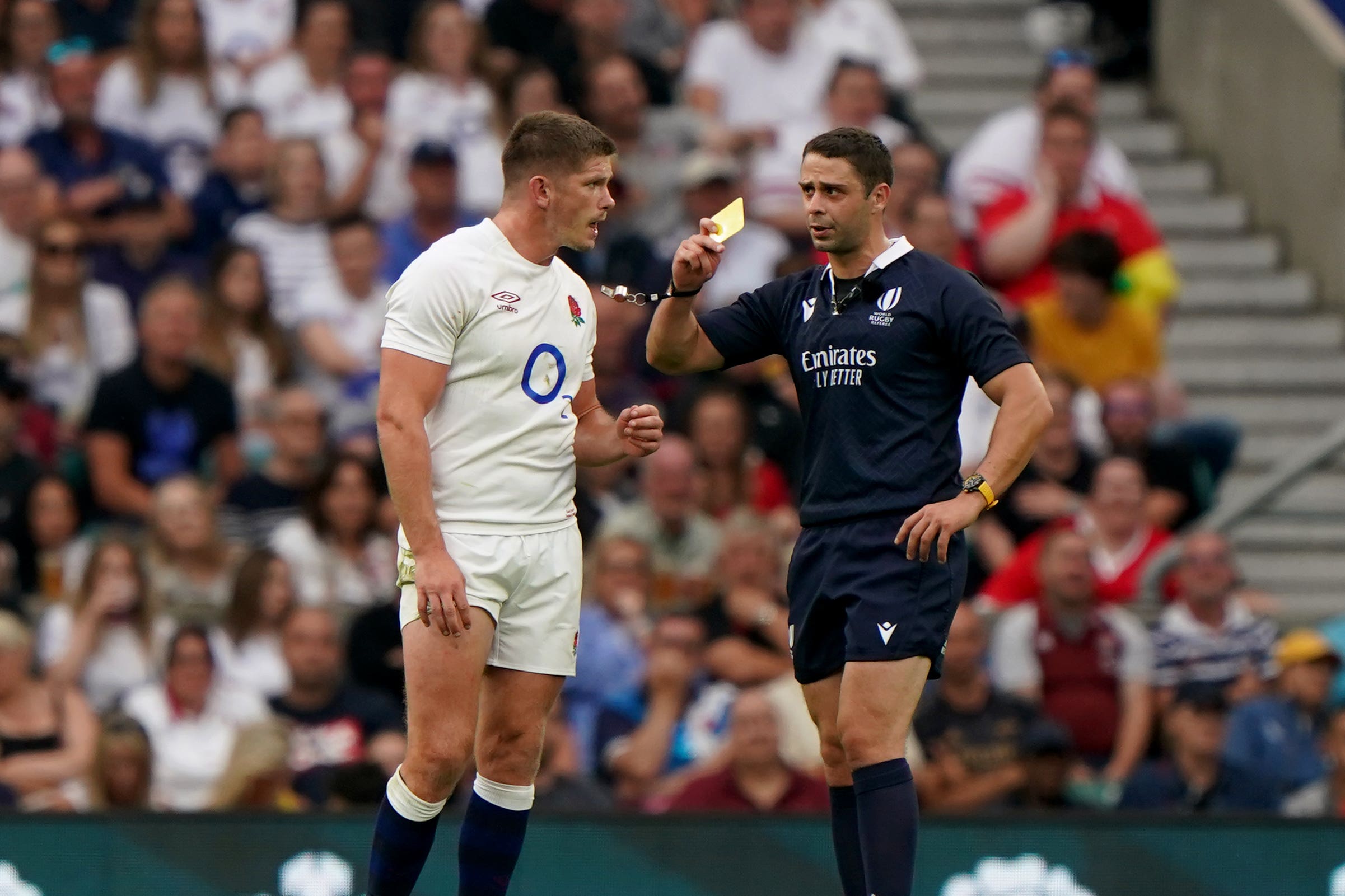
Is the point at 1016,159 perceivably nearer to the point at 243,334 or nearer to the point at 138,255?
the point at 243,334

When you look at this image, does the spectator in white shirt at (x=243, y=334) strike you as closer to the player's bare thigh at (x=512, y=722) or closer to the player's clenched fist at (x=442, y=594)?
the player's bare thigh at (x=512, y=722)

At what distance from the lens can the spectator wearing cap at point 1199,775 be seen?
Answer: 905cm

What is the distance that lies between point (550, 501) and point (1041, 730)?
3.50m

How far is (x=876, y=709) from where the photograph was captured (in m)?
6.11

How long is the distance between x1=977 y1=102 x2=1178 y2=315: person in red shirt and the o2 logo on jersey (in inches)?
214

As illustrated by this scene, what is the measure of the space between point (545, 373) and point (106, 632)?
3.88m

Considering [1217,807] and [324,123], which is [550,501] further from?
[324,123]

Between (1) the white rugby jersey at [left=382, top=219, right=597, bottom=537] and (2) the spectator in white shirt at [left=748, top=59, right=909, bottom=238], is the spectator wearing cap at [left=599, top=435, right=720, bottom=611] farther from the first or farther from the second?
(1) the white rugby jersey at [left=382, top=219, right=597, bottom=537]

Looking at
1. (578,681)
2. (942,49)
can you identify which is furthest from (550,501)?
(942,49)

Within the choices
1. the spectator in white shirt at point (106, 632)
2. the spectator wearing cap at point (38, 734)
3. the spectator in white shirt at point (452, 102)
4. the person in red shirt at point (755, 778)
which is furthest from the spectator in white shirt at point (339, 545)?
the spectator in white shirt at point (452, 102)

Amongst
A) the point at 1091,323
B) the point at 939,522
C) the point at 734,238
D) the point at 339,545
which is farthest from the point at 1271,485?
the point at 939,522

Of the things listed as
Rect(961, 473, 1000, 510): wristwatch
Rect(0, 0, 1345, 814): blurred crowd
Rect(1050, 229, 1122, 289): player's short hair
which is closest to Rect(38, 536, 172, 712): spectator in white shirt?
Rect(0, 0, 1345, 814): blurred crowd

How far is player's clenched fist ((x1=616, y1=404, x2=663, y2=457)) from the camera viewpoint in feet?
20.5

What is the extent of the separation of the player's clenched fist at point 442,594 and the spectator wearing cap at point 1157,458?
534 centimetres
